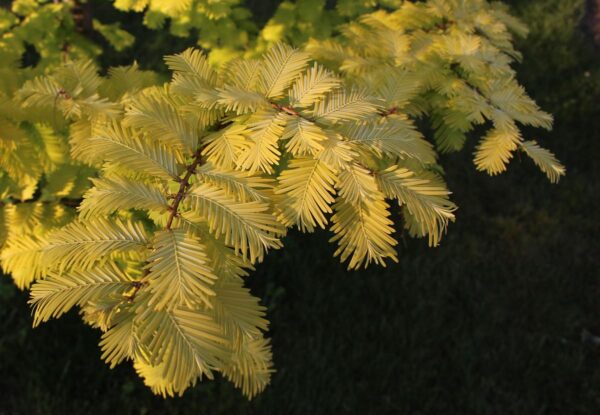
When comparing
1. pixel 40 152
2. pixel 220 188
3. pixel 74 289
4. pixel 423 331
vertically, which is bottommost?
pixel 423 331

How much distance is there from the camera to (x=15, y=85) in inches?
58.2

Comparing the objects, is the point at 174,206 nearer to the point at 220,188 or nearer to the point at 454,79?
the point at 220,188

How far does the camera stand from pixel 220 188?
92cm

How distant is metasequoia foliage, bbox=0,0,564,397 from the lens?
79cm

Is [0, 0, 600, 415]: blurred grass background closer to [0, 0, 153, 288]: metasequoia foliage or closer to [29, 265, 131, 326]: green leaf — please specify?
[0, 0, 153, 288]: metasequoia foliage

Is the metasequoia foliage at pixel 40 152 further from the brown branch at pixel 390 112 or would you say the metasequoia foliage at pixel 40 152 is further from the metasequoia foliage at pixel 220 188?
the brown branch at pixel 390 112

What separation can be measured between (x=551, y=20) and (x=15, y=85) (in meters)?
6.10

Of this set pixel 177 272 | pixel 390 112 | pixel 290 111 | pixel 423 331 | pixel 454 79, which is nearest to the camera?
pixel 177 272

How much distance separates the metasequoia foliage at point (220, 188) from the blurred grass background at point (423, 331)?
5.17 ft

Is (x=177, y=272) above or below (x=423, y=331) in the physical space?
above

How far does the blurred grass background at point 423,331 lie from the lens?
2742mm

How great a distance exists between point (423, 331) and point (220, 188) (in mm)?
2509

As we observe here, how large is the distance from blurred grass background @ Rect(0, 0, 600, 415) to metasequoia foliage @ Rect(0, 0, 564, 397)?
158cm

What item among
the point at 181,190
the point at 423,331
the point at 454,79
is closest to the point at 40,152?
the point at 181,190
